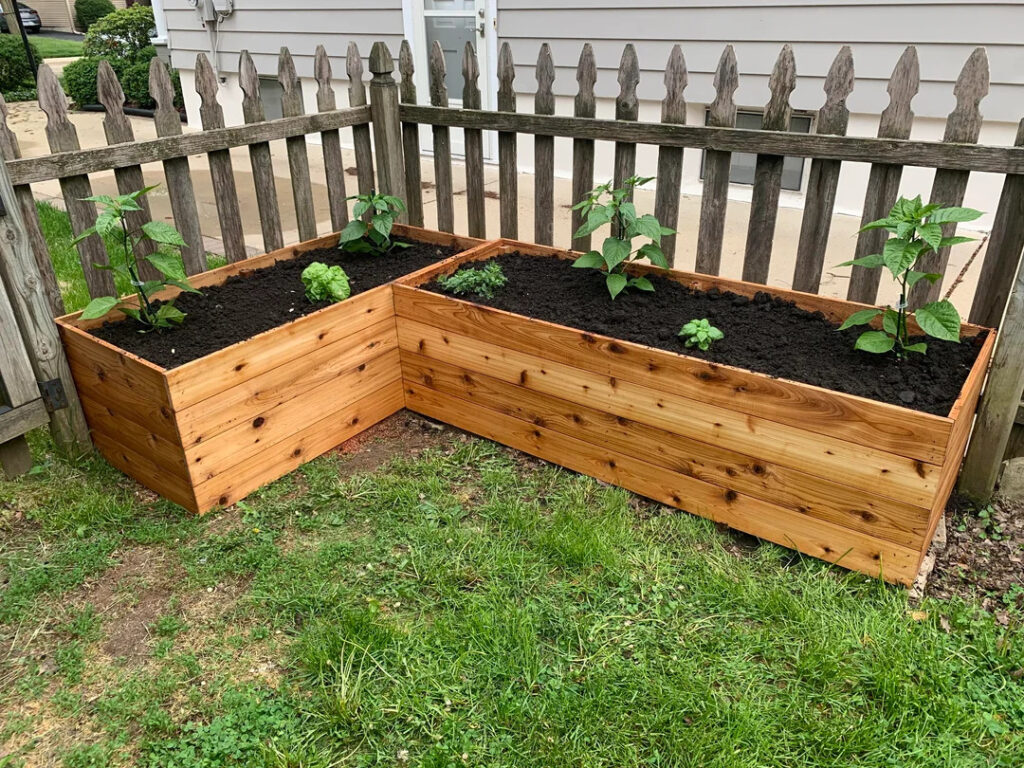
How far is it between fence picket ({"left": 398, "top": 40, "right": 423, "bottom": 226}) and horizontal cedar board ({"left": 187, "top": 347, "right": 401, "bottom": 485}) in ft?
3.65

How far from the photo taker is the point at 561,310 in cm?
307

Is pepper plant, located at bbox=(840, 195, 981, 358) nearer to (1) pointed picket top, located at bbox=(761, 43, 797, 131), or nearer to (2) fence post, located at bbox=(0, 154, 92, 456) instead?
(1) pointed picket top, located at bbox=(761, 43, 797, 131)

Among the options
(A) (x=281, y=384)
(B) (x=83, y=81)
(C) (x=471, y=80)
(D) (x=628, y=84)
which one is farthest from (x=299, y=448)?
(B) (x=83, y=81)

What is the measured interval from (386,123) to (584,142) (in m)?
1.10

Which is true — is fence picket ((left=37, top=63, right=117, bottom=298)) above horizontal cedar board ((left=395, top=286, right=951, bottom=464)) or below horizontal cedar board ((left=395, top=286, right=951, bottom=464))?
above

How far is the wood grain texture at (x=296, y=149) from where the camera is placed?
11.5ft

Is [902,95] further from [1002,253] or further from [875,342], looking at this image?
[875,342]

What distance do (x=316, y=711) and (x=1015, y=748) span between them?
1.76m

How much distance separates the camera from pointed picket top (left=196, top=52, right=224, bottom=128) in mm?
3191

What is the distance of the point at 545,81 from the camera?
11.3 feet

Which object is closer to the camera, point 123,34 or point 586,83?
point 586,83

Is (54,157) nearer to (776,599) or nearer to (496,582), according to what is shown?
(496,582)

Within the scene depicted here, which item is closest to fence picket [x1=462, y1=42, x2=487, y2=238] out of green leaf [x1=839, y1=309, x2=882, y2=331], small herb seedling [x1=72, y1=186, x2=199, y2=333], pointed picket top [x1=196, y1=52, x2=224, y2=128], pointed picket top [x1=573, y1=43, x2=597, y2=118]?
pointed picket top [x1=573, y1=43, x2=597, y2=118]

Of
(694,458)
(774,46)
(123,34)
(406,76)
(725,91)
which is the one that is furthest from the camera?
(123,34)
